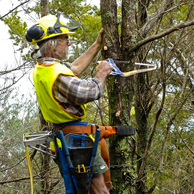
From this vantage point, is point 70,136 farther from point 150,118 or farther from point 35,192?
point 150,118

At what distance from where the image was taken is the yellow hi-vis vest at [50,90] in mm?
2504

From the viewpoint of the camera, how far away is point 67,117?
2.59 metres

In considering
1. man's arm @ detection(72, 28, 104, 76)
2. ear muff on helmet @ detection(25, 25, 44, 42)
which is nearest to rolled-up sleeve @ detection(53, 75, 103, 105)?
ear muff on helmet @ detection(25, 25, 44, 42)

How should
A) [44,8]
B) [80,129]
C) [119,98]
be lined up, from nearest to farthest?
[80,129] → [119,98] → [44,8]

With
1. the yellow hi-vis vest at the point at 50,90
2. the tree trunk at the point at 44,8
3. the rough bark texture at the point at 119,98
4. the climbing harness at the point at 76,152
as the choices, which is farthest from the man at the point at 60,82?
the tree trunk at the point at 44,8

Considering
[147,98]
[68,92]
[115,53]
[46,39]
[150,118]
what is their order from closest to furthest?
1. [68,92]
2. [46,39]
3. [115,53]
4. [147,98]
5. [150,118]

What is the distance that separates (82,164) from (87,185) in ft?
0.65

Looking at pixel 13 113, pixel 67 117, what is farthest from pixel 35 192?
pixel 67 117

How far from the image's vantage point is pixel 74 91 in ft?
8.10

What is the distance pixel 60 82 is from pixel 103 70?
484mm

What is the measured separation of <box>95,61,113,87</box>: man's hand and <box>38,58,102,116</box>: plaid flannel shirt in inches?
4.0

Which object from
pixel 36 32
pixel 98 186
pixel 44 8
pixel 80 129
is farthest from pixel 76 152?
pixel 44 8

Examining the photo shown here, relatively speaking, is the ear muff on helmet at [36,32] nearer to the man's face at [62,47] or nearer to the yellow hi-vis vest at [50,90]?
the man's face at [62,47]

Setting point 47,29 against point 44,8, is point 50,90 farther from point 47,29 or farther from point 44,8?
point 44,8
